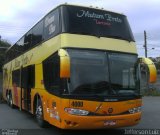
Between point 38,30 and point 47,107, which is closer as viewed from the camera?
point 47,107

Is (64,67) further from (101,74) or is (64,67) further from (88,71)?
(101,74)

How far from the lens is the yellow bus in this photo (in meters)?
11.0

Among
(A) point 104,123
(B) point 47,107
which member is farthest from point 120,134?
(B) point 47,107

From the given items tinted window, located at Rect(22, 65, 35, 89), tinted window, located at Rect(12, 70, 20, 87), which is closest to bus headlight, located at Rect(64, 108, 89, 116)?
tinted window, located at Rect(22, 65, 35, 89)

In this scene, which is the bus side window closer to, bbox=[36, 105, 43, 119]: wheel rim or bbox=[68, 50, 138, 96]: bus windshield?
bbox=[68, 50, 138, 96]: bus windshield

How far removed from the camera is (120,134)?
40.9 ft

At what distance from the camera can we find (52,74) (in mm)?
12266

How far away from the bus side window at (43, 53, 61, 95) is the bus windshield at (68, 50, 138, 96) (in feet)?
1.95

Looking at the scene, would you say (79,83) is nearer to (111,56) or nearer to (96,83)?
(96,83)

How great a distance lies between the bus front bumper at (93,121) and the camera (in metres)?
10.9

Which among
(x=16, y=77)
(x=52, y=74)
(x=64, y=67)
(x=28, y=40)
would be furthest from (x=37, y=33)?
(x=64, y=67)

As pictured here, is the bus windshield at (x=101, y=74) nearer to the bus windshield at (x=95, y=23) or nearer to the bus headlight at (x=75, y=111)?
the bus headlight at (x=75, y=111)

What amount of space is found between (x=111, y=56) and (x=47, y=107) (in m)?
2.71

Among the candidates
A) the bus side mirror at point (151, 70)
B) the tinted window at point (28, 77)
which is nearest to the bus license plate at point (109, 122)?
the bus side mirror at point (151, 70)
